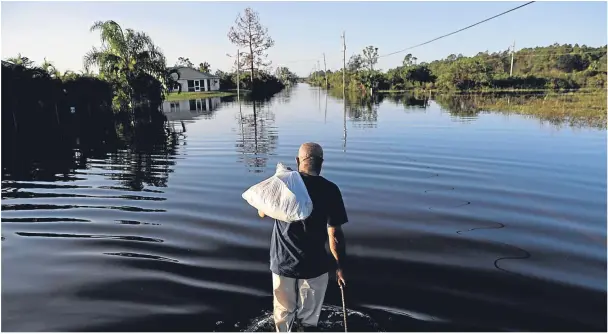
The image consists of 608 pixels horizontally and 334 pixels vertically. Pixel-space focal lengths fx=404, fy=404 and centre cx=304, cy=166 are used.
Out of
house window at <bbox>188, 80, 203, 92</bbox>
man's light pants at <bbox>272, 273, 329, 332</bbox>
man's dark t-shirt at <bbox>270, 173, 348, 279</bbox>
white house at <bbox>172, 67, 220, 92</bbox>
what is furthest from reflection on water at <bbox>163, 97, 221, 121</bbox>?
house window at <bbox>188, 80, 203, 92</bbox>

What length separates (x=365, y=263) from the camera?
4.92m

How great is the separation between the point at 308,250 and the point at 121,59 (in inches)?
1081

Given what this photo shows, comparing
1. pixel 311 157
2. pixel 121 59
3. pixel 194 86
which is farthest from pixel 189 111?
pixel 194 86

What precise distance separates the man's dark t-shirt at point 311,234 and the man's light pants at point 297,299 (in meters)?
0.11

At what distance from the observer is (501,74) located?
5509cm

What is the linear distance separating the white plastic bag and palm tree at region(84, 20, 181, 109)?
86.6 feet

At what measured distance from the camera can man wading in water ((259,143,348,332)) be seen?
298cm

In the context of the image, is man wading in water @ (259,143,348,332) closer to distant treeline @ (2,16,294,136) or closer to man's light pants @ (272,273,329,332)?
man's light pants @ (272,273,329,332)

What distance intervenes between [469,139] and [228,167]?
8.69 metres

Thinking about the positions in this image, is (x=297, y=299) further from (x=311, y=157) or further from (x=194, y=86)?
(x=194, y=86)

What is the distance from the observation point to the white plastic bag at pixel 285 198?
2822mm

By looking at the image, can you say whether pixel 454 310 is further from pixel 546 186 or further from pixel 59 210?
pixel 59 210

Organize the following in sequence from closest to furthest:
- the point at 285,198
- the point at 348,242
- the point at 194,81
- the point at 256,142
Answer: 1. the point at 285,198
2. the point at 348,242
3. the point at 256,142
4. the point at 194,81

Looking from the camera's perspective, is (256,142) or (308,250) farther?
(256,142)
